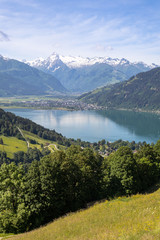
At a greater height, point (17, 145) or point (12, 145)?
point (12, 145)

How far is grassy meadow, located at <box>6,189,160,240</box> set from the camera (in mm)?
17284

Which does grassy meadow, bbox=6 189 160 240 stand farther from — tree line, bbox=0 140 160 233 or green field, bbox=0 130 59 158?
green field, bbox=0 130 59 158

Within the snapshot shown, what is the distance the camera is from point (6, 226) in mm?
29922

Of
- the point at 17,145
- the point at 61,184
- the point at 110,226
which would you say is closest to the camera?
the point at 110,226

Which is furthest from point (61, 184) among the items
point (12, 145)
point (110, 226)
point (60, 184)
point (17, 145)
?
point (17, 145)

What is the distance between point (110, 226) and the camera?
69.1 ft

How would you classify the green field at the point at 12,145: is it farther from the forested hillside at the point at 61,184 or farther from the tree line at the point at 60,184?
the tree line at the point at 60,184

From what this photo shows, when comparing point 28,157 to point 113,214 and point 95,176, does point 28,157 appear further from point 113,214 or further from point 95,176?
point 113,214

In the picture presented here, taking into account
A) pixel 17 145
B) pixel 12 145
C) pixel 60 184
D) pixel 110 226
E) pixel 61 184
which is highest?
pixel 110 226

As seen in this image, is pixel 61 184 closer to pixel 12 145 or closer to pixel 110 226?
pixel 110 226

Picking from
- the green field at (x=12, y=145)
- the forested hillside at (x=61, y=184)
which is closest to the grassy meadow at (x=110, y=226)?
the forested hillside at (x=61, y=184)

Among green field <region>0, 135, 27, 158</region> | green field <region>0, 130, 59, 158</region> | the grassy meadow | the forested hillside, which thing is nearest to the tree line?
the forested hillside

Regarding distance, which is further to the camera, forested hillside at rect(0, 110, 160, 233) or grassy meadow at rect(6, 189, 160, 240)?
forested hillside at rect(0, 110, 160, 233)

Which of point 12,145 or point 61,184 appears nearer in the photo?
point 61,184
